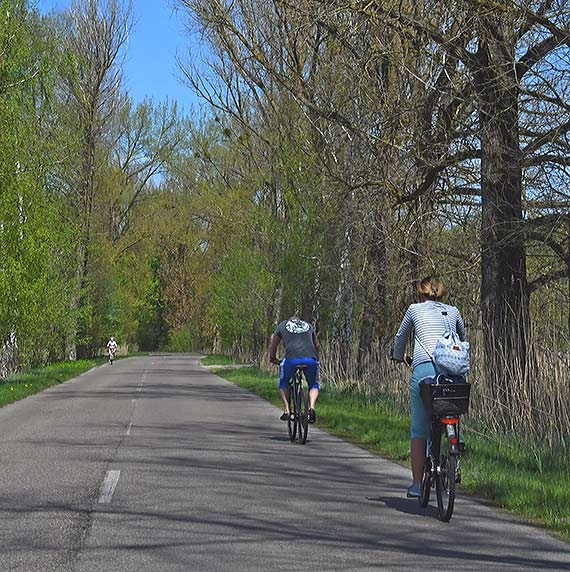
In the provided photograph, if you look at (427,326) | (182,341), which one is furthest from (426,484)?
(182,341)

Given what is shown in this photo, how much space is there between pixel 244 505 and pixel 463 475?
2826 mm

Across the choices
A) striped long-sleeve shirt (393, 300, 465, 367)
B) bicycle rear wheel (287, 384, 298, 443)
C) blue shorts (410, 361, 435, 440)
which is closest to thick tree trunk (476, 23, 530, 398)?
bicycle rear wheel (287, 384, 298, 443)

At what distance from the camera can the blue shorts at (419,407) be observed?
8.64 m

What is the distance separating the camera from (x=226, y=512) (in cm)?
845

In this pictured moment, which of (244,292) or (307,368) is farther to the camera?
(244,292)

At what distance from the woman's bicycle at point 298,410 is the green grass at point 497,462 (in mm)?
872

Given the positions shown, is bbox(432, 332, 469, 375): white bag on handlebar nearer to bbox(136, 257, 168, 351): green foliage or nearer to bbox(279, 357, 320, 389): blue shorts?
bbox(279, 357, 320, 389): blue shorts

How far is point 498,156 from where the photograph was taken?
47.2 feet

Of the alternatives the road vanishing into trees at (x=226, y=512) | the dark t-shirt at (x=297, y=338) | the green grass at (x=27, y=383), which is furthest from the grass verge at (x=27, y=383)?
the dark t-shirt at (x=297, y=338)

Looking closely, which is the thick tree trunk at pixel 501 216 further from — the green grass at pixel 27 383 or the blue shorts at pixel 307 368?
the green grass at pixel 27 383

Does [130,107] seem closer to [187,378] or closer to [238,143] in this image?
[238,143]

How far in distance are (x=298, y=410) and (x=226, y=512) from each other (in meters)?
5.71

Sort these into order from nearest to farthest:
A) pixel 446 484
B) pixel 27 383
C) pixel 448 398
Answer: pixel 446 484, pixel 448 398, pixel 27 383

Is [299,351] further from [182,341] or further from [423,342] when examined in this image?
[182,341]
